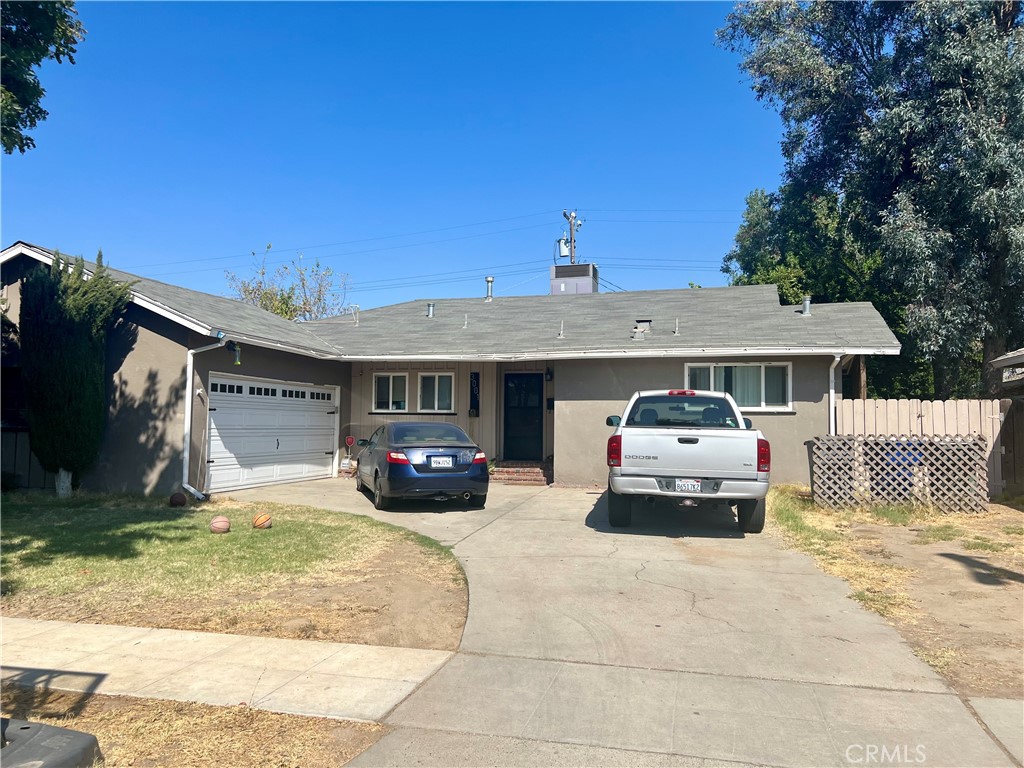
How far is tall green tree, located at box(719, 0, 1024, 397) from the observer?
1730 centimetres

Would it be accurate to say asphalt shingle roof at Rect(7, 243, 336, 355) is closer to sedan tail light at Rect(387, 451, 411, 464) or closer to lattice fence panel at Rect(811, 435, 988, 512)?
sedan tail light at Rect(387, 451, 411, 464)

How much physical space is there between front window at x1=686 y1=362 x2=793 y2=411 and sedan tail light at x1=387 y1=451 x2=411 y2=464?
6646mm

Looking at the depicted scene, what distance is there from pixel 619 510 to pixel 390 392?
9235 millimetres

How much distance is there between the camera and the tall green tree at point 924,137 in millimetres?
17297

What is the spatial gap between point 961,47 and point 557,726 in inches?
825

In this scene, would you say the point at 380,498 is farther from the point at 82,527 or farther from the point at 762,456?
the point at 762,456

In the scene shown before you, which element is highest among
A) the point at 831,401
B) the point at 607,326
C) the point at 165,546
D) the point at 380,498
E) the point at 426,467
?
the point at 607,326

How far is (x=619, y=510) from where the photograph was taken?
952cm

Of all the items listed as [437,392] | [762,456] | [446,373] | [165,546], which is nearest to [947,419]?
[762,456]

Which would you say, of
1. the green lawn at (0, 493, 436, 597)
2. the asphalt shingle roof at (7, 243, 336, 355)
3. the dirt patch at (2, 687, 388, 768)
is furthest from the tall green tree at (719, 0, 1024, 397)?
the dirt patch at (2, 687, 388, 768)

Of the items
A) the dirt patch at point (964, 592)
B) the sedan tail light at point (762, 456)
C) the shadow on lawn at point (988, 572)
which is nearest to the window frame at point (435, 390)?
the sedan tail light at point (762, 456)

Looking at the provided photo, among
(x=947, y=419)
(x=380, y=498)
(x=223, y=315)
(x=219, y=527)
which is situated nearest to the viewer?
(x=219, y=527)

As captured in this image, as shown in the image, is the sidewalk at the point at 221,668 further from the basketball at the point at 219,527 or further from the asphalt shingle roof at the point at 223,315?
the asphalt shingle roof at the point at 223,315

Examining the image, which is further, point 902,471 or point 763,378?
point 763,378
